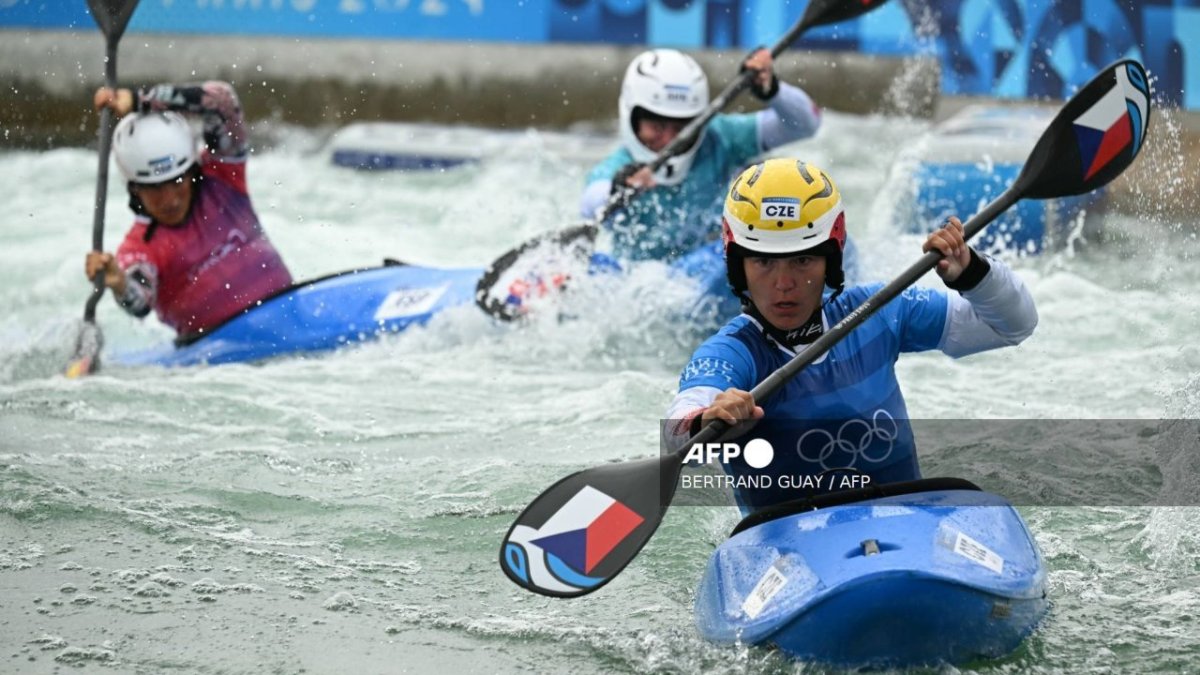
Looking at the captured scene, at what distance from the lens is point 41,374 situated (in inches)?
289

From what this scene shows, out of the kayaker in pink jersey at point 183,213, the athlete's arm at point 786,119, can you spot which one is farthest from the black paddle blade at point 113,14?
the athlete's arm at point 786,119

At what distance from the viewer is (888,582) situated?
130 inches

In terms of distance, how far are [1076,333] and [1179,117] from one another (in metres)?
2.80

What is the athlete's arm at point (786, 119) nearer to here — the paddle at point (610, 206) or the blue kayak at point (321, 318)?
the paddle at point (610, 206)

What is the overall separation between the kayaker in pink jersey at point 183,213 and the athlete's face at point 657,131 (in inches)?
74.6

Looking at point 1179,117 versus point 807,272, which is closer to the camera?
point 807,272

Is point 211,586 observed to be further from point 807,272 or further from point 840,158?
point 840,158

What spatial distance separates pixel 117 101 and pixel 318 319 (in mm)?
1368

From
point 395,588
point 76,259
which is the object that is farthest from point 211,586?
point 76,259

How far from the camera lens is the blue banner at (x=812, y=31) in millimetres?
10328

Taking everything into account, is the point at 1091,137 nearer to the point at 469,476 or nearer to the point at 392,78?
the point at 469,476

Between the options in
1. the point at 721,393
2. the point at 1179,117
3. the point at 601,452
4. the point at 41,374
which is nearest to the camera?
the point at 721,393

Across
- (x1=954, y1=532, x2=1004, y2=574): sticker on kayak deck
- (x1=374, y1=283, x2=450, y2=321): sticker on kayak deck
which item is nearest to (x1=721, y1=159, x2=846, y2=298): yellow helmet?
(x1=954, y1=532, x2=1004, y2=574): sticker on kayak deck

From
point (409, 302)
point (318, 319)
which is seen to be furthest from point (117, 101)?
point (409, 302)
